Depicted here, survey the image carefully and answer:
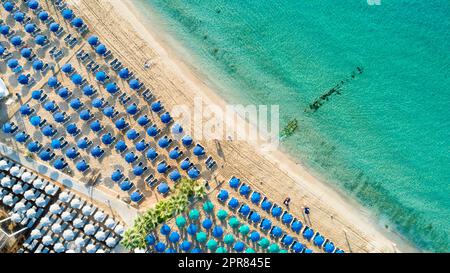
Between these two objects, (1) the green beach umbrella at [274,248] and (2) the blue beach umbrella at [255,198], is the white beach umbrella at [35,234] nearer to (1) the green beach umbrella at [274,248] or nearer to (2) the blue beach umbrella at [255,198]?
(2) the blue beach umbrella at [255,198]

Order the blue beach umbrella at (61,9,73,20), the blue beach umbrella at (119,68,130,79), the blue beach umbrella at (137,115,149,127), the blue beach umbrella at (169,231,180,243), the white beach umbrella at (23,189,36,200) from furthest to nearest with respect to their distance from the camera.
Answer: the blue beach umbrella at (61,9,73,20) → the blue beach umbrella at (119,68,130,79) → the blue beach umbrella at (137,115,149,127) → the white beach umbrella at (23,189,36,200) → the blue beach umbrella at (169,231,180,243)

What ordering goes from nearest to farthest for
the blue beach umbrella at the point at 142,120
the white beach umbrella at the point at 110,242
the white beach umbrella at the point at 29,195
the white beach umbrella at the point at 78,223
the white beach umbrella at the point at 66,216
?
1. the white beach umbrella at the point at 110,242
2. the white beach umbrella at the point at 78,223
3. the white beach umbrella at the point at 66,216
4. the white beach umbrella at the point at 29,195
5. the blue beach umbrella at the point at 142,120

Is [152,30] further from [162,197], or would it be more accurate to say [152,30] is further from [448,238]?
[448,238]

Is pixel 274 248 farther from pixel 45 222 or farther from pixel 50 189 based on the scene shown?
pixel 50 189

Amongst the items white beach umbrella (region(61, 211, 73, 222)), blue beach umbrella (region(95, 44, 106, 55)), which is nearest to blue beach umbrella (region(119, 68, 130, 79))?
blue beach umbrella (region(95, 44, 106, 55))

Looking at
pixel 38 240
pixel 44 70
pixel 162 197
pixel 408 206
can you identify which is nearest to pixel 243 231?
pixel 162 197

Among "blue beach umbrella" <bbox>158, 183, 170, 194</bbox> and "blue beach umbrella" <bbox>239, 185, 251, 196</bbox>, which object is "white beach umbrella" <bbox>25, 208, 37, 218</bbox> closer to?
"blue beach umbrella" <bbox>158, 183, 170, 194</bbox>

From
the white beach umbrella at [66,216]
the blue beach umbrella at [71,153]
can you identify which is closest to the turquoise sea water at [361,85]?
the blue beach umbrella at [71,153]
